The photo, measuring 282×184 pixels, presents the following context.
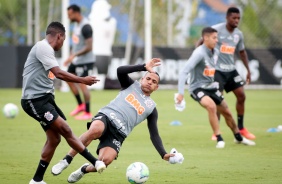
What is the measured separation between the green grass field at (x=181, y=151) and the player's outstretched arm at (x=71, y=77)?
1.51 meters

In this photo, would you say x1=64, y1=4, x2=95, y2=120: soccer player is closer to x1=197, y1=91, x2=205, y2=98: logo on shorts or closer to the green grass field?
the green grass field

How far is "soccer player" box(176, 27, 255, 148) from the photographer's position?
46.2 ft

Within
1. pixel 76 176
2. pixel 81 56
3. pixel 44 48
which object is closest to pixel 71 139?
pixel 76 176

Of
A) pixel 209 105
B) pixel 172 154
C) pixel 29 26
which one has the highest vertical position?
pixel 172 154

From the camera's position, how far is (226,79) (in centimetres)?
1544

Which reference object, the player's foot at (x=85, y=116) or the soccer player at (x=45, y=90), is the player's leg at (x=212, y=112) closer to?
the soccer player at (x=45, y=90)

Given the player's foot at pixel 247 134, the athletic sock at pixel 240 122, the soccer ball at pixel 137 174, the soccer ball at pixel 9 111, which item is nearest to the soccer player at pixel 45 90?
the soccer ball at pixel 137 174

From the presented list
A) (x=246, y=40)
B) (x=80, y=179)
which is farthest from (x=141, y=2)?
(x=80, y=179)

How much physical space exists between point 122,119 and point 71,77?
3.47 feet

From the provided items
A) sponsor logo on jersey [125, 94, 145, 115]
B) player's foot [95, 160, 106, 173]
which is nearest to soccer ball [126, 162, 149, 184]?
player's foot [95, 160, 106, 173]

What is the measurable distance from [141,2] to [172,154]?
2219 cm

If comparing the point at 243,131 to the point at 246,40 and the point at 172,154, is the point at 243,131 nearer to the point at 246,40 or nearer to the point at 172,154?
the point at 172,154

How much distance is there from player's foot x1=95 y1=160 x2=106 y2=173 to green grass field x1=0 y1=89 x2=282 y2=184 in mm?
748

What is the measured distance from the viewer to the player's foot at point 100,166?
9.46 m
